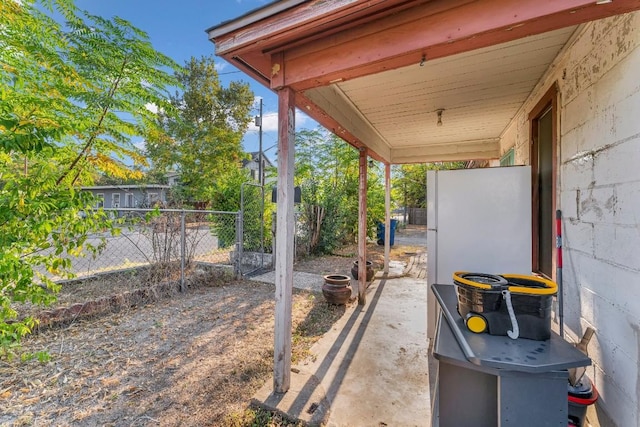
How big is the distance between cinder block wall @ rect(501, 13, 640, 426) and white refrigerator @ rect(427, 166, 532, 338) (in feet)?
1.24

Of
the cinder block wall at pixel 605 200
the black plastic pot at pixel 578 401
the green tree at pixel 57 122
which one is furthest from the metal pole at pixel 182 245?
the cinder block wall at pixel 605 200

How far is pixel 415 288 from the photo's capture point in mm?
4945

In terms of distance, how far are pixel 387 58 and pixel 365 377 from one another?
2418mm

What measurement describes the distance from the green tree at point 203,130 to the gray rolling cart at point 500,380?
13.6m

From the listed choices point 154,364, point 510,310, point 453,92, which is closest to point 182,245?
point 154,364

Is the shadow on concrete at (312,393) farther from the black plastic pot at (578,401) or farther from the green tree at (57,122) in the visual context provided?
the green tree at (57,122)

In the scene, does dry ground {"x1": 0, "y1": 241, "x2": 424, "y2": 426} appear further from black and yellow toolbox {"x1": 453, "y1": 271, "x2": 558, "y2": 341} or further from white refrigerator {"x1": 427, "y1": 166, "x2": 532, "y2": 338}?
white refrigerator {"x1": 427, "y1": 166, "x2": 532, "y2": 338}

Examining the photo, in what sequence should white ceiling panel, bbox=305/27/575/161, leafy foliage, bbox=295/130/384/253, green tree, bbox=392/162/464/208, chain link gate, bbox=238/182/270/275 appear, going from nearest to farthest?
white ceiling panel, bbox=305/27/575/161, chain link gate, bbox=238/182/270/275, leafy foliage, bbox=295/130/384/253, green tree, bbox=392/162/464/208

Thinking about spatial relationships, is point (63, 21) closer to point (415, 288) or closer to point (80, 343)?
point (80, 343)

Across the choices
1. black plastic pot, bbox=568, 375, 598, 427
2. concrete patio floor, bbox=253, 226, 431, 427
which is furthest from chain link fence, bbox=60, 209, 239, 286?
black plastic pot, bbox=568, 375, 598, 427

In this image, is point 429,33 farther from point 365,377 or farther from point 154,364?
point 154,364

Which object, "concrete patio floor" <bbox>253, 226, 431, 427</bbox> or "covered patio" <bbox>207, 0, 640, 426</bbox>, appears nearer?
"covered patio" <bbox>207, 0, 640, 426</bbox>

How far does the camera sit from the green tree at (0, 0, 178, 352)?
1.63 meters

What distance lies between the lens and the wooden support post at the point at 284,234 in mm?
2064
